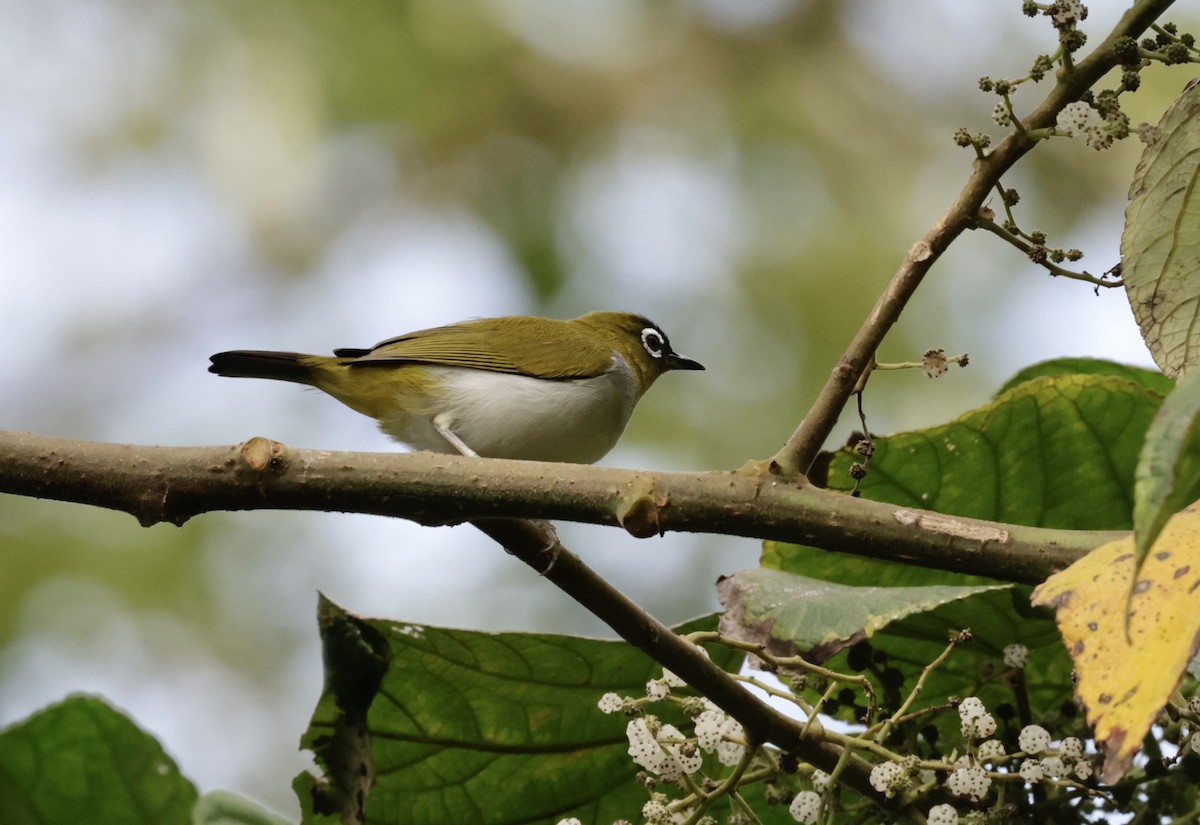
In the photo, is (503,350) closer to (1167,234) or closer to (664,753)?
(664,753)

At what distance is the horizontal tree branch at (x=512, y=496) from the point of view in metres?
1.51

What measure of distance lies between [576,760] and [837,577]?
54 cm

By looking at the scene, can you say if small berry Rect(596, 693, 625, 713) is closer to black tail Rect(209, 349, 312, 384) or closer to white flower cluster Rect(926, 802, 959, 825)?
white flower cluster Rect(926, 802, 959, 825)

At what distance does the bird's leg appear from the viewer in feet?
12.6

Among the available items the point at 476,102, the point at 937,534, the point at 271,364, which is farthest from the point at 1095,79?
the point at 476,102

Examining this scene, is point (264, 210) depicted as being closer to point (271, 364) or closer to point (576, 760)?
point (271, 364)

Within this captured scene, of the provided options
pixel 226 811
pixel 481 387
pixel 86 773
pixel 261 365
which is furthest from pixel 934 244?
pixel 481 387

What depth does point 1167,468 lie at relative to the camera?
806mm

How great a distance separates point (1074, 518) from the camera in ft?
7.59

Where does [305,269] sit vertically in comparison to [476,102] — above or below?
below

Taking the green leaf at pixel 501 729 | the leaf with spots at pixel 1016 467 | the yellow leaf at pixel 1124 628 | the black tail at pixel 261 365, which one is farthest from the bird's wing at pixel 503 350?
the yellow leaf at pixel 1124 628

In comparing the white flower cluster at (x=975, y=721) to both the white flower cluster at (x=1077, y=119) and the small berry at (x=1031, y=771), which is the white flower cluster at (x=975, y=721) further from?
the white flower cluster at (x=1077, y=119)

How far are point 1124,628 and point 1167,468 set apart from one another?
0.94 feet

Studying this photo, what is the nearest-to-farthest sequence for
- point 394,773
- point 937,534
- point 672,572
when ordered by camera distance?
point 937,534 → point 394,773 → point 672,572
